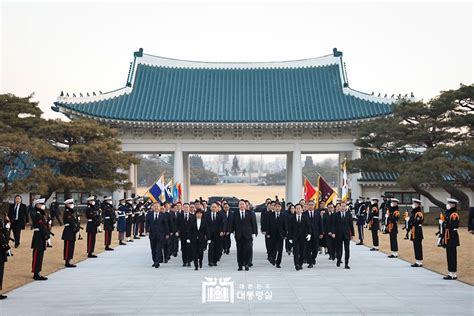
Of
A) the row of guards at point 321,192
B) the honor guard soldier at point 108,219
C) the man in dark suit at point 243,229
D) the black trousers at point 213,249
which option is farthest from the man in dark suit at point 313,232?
the honor guard soldier at point 108,219

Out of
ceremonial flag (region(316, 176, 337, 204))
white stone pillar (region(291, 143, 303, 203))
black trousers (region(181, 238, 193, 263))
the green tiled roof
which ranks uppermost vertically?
the green tiled roof

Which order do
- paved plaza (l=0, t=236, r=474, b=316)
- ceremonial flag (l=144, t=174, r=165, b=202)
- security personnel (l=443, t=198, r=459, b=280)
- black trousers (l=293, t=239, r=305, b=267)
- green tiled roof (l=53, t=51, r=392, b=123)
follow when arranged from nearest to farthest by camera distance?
1. paved plaza (l=0, t=236, r=474, b=316)
2. security personnel (l=443, t=198, r=459, b=280)
3. black trousers (l=293, t=239, r=305, b=267)
4. ceremonial flag (l=144, t=174, r=165, b=202)
5. green tiled roof (l=53, t=51, r=392, b=123)

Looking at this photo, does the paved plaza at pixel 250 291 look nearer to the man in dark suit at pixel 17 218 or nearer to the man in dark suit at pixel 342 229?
the man in dark suit at pixel 342 229

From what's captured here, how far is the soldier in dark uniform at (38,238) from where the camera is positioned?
43.5 ft

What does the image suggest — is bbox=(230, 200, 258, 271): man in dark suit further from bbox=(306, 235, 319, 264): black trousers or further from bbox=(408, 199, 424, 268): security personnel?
bbox=(408, 199, 424, 268): security personnel

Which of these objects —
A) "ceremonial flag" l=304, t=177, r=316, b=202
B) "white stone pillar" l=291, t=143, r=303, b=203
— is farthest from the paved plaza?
"white stone pillar" l=291, t=143, r=303, b=203

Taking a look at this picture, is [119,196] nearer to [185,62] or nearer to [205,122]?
[205,122]

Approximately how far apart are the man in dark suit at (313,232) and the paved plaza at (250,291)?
0.52m

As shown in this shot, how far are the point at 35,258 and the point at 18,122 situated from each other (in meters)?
22.1

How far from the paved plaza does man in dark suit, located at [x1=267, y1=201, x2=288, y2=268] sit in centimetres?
39

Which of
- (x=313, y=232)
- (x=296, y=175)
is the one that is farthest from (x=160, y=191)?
(x=296, y=175)

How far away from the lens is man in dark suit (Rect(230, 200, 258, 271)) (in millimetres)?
15499

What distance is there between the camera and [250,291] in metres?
11.7

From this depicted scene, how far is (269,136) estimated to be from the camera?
123ft
